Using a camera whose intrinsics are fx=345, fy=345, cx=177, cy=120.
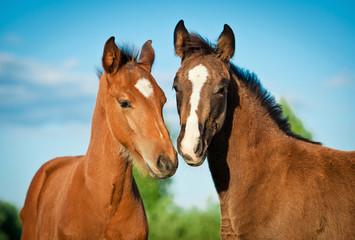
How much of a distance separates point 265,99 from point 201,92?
1202 millimetres

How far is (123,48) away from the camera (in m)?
5.06

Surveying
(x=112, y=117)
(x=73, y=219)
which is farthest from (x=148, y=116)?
(x=73, y=219)

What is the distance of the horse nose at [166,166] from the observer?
409 centimetres

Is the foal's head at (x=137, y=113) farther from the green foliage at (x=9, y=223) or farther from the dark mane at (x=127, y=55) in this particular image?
the green foliage at (x=9, y=223)

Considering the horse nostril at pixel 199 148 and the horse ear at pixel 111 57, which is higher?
the horse ear at pixel 111 57

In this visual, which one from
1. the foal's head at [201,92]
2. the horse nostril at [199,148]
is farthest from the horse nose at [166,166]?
the horse nostril at [199,148]

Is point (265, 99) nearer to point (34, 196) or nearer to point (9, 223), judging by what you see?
point (34, 196)

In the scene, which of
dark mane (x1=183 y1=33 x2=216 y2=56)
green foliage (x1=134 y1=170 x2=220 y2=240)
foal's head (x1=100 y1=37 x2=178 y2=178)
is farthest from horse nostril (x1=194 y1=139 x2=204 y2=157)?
green foliage (x1=134 y1=170 x2=220 y2=240)

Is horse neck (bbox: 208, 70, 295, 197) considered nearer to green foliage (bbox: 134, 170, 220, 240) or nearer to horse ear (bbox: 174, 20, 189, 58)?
horse ear (bbox: 174, 20, 189, 58)

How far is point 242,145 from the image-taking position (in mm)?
4523

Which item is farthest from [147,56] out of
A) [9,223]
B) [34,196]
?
[9,223]

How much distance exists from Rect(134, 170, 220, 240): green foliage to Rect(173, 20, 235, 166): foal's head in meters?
15.0

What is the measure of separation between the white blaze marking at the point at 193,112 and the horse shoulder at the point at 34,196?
3.71 metres

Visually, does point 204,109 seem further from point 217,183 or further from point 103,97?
point 103,97
